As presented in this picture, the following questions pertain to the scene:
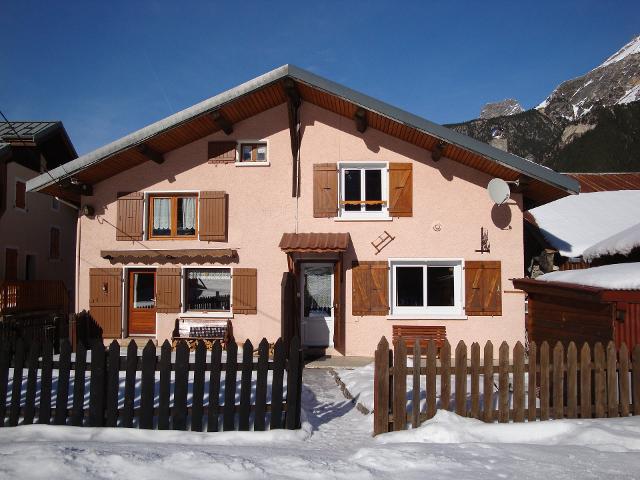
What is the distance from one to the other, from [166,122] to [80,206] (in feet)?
10.7

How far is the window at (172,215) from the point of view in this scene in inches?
467

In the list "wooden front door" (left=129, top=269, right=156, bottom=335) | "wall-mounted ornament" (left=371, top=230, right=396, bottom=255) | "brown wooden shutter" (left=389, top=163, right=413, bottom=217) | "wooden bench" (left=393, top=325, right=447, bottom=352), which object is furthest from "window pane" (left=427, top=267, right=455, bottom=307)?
"wooden front door" (left=129, top=269, right=156, bottom=335)

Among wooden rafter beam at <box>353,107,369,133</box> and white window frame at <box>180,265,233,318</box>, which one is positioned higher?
wooden rafter beam at <box>353,107,369,133</box>

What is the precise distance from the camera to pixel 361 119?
11258 mm

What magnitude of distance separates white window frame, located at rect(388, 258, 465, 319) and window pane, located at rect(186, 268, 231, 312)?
398 centimetres

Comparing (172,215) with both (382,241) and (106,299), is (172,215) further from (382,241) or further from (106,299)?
(382,241)

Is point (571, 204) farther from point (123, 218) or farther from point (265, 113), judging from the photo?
point (123, 218)

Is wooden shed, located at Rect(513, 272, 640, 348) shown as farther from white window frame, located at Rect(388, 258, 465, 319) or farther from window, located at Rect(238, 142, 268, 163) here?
window, located at Rect(238, 142, 268, 163)

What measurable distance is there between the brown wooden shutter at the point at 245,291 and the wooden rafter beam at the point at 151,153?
3347 mm

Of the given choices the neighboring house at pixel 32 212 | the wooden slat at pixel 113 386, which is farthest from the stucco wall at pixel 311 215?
the neighboring house at pixel 32 212

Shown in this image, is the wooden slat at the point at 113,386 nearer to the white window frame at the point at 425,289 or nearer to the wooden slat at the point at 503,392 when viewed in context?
the wooden slat at the point at 503,392

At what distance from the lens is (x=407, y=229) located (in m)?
11.4

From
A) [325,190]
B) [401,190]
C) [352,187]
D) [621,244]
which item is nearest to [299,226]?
[325,190]

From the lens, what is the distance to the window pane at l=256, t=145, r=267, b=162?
11.9m
